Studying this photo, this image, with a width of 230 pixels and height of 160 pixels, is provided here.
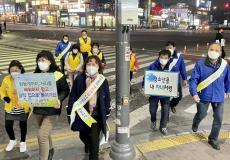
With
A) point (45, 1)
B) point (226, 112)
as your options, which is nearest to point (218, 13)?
point (45, 1)

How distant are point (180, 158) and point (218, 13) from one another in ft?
432

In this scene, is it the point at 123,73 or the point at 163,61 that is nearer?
the point at 123,73

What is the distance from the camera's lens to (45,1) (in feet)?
304

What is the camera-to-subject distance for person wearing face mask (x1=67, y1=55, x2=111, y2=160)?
4.93 meters

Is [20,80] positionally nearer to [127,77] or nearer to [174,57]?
[127,77]

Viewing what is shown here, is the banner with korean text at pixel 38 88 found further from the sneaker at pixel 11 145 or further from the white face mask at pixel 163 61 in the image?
the white face mask at pixel 163 61

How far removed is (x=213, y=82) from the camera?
5.81 m

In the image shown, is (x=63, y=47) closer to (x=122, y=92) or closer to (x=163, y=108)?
(x=163, y=108)

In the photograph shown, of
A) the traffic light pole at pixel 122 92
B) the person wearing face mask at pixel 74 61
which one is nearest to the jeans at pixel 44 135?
the traffic light pole at pixel 122 92

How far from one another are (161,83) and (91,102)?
208 centimetres

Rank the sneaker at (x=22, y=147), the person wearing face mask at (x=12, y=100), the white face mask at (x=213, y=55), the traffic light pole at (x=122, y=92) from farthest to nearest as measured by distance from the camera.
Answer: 1. the sneaker at (x=22, y=147)
2. the white face mask at (x=213, y=55)
3. the person wearing face mask at (x=12, y=100)
4. the traffic light pole at (x=122, y=92)

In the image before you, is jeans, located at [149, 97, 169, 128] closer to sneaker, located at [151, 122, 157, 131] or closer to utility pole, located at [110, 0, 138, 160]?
sneaker, located at [151, 122, 157, 131]

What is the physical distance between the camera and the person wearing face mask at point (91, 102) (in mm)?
4926

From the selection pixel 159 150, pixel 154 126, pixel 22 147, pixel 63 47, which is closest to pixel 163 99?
pixel 154 126
